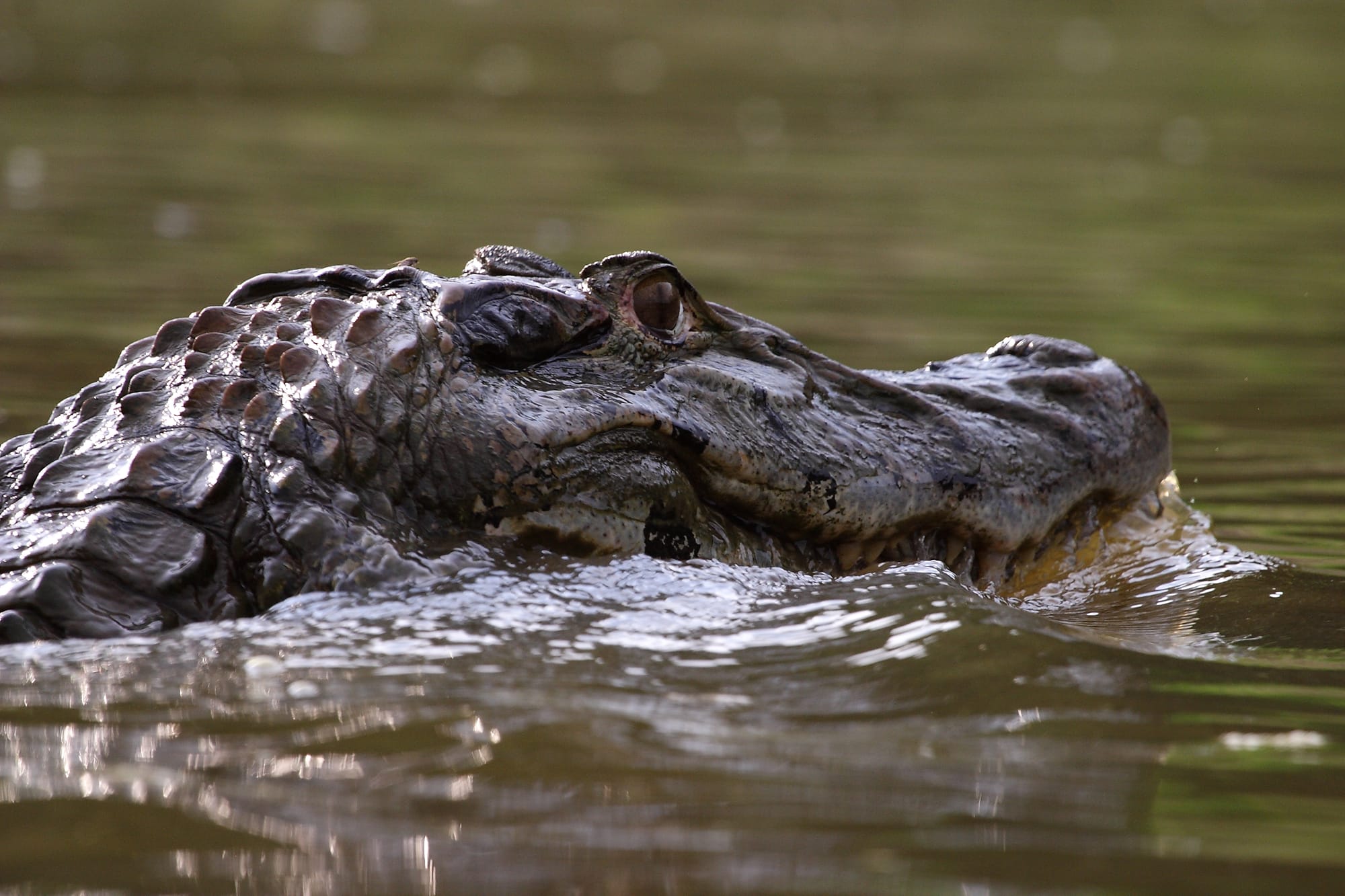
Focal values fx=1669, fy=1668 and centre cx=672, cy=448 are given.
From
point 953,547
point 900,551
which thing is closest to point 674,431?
point 900,551

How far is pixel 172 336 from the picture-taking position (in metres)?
3.25

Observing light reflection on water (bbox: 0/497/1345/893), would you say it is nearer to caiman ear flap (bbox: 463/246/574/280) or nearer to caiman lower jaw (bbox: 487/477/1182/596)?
caiman lower jaw (bbox: 487/477/1182/596)

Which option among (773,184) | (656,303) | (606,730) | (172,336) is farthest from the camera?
(773,184)

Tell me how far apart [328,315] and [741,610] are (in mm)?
952

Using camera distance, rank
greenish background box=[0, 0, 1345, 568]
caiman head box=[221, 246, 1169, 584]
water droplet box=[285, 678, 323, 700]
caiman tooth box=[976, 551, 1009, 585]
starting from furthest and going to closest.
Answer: greenish background box=[0, 0, 1345, 568] < caiman tooth box=[976, 551, 1009, 585] < caiman head box=[221, 246, 1169, 584] < water droplet box=[285, 678, 323, 700]

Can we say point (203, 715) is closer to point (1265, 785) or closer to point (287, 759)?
point (287, 759)

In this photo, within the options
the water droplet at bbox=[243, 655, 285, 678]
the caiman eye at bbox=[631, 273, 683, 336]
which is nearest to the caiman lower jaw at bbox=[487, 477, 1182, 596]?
the caiman eye at bbox=[631, 273, 683, 336]

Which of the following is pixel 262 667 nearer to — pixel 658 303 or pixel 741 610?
pixel 741 610

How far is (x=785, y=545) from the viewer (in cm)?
339

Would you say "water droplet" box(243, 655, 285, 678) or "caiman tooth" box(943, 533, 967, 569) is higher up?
"caiman tooth" box(943, 533, 967, 569)

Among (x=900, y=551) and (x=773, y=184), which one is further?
(x=773, y=184)

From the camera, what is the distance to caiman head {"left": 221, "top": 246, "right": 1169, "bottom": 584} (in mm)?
3025

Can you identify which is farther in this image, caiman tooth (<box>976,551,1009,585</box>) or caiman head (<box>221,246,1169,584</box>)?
caiman tooth (<box>976,551,1009,585</box>)

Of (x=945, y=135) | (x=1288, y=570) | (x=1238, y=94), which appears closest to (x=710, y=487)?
(x=1288, y=570)
